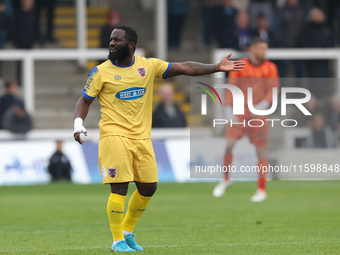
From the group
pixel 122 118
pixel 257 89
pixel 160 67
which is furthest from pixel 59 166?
pixel 122 118

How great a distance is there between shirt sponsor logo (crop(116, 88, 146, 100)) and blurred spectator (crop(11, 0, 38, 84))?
1284 centimetres

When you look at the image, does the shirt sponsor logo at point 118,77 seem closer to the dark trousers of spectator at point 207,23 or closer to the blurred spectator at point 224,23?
the blurred spectator at point 224,23

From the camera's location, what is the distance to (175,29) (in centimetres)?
2427

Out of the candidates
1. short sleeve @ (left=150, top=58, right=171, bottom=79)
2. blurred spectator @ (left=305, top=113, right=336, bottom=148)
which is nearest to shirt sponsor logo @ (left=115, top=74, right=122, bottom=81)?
short sleeve @ (left=150, top=58, right=171, bottom=79)

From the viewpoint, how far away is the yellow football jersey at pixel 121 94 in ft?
28.6

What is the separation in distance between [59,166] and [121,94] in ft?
32.4

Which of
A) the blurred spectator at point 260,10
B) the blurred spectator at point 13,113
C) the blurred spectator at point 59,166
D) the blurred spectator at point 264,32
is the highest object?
the blurred spectator at point 260,10

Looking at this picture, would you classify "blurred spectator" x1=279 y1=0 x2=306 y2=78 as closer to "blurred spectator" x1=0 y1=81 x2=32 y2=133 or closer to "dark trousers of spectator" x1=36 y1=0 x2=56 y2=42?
"dark trousers of spectator" x1=36 y1=0 x2=56 y2=42

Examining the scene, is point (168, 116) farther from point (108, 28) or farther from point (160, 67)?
point (160, 67)

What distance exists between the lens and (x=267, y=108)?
46.7 feet

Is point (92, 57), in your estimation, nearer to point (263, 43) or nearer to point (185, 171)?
point (185, 171)

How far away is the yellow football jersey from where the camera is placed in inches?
343

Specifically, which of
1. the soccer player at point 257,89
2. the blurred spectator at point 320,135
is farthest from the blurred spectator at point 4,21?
the soccer player at point 257,89

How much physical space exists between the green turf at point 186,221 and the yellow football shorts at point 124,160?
734mm
